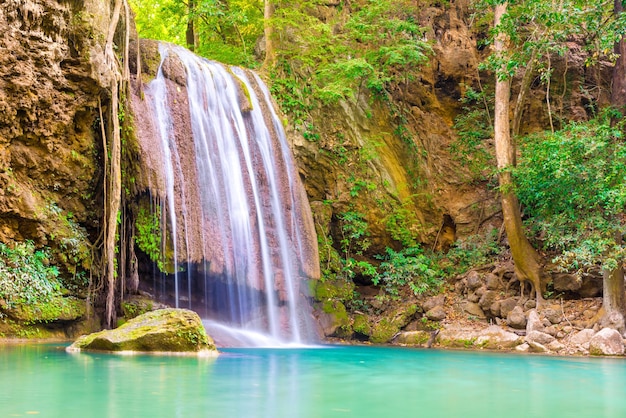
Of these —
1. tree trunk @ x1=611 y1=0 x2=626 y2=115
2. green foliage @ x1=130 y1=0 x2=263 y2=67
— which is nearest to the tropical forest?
tree trunk @ x1=611 y1=0 x2=626 y2=115

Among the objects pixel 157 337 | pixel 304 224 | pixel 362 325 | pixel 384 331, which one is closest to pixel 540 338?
pixel 384 331

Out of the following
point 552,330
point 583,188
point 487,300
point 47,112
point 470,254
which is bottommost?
point 552,330

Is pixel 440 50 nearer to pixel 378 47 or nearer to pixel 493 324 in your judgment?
pixel 378 47

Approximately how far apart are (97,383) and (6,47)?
22.7 feet

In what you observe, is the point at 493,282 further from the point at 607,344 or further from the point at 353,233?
the point at 607,344

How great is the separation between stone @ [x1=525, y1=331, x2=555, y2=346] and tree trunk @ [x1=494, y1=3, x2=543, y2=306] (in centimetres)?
169

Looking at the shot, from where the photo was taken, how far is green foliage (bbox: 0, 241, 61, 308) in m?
9.55

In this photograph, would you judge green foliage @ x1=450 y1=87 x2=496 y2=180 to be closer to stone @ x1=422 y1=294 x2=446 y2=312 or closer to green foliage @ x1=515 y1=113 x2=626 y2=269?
green foliage @ x1=515 y1=113 x2=626 y2=269

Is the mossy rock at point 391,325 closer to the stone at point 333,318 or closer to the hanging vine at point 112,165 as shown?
the stone at point 333,318

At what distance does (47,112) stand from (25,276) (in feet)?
9.14

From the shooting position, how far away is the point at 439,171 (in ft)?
60.0

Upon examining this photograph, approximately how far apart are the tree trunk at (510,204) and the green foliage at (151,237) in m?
7.43

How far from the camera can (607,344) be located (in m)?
10.8

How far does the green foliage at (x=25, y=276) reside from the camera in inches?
376
